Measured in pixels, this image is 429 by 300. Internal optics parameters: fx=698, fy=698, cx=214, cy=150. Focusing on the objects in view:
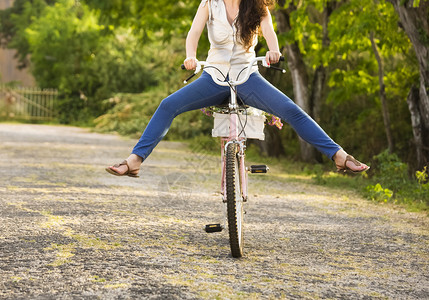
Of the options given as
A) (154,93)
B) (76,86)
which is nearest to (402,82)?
(154,93)

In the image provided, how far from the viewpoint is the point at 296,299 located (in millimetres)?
3971

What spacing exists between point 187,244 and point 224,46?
1.55m

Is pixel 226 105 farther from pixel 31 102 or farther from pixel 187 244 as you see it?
pixel 31 102

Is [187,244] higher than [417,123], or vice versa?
[417,123]

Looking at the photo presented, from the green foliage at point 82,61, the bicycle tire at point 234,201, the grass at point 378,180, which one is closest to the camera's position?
the bicycle tire at point 234,201

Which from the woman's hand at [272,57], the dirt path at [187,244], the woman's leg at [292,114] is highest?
the woman's hand at [272,57]

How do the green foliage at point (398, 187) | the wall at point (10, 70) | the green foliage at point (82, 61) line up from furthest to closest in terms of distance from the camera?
the wall at point (10, 70) → the green foliage at point (82, 61) → the green foliage at point (398, 187)

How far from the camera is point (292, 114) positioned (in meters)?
4.93

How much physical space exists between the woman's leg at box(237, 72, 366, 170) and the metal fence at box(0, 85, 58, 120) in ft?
96.6

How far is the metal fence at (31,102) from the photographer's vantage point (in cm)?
3316

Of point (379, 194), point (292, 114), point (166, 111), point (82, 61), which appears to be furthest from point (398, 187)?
point (82, 61)

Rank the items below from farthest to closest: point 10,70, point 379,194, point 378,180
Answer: point 10,70 < point 378,180 < point 379,194

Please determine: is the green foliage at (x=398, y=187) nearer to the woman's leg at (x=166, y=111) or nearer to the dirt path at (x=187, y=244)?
the dirt path at (x=187, y=244)

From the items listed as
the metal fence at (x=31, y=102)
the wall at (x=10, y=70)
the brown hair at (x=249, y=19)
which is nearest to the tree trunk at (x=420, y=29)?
the brown hair at (x=249, y=19)
